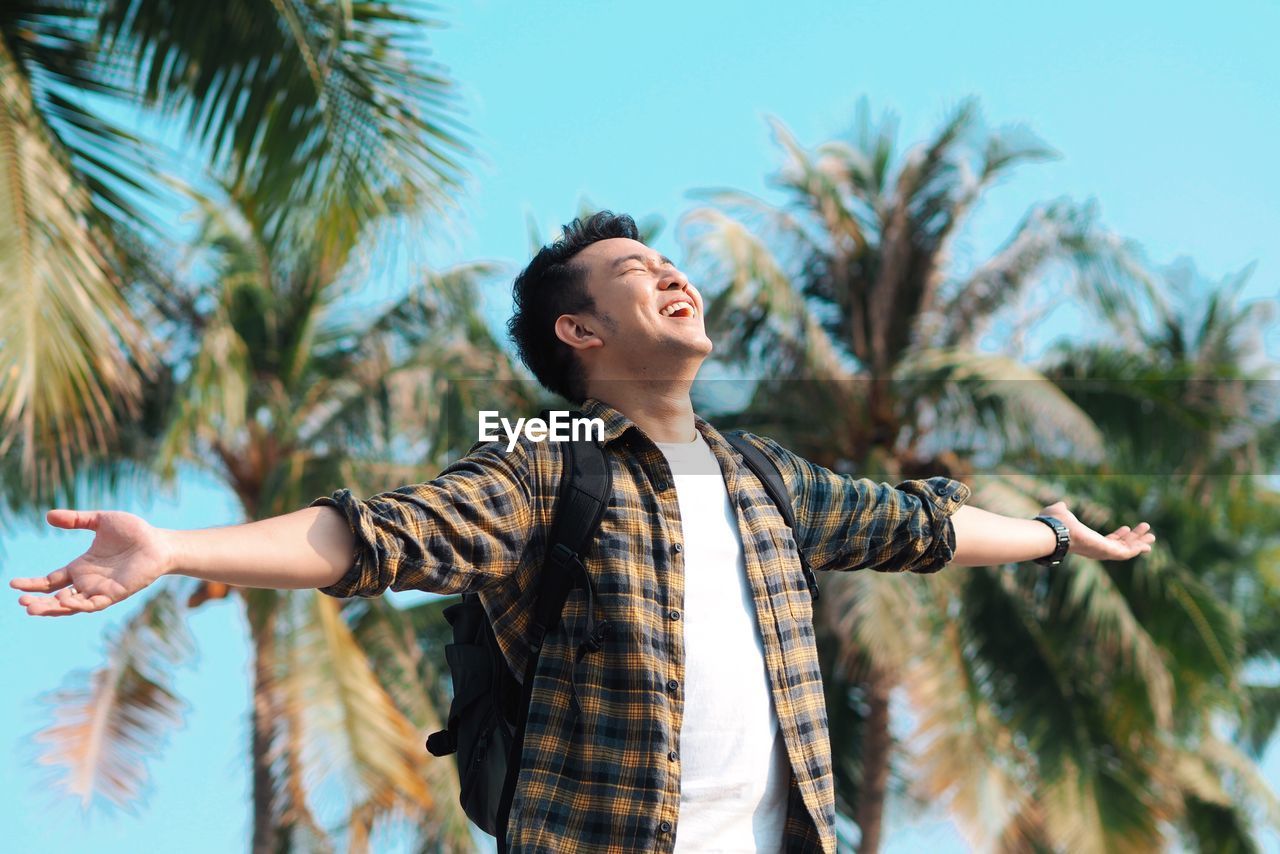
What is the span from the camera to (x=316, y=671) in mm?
12938

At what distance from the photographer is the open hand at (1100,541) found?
363 centimetres

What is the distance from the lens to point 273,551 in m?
2.57

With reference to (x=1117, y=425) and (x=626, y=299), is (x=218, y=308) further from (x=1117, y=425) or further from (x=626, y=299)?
(x=626, y=299)

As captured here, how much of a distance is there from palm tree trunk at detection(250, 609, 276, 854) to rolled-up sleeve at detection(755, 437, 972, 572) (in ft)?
34.7

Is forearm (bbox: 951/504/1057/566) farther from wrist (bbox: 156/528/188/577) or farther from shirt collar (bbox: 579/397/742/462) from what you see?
wrist (bbox: 156/528/188/577)

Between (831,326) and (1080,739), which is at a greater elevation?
(831,326)

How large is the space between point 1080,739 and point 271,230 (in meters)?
9.95

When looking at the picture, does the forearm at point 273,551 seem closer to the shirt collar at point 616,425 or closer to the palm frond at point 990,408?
the shirt collar at point 616,425

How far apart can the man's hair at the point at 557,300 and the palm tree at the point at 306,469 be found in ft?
31.1

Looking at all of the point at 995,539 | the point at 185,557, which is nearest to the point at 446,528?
the point at 185,557

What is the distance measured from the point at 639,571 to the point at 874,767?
1250cm

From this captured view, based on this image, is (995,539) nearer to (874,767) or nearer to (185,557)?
(185,557)

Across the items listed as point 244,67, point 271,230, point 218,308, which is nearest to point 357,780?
point 218,308

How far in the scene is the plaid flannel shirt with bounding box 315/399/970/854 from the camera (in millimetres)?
2797
